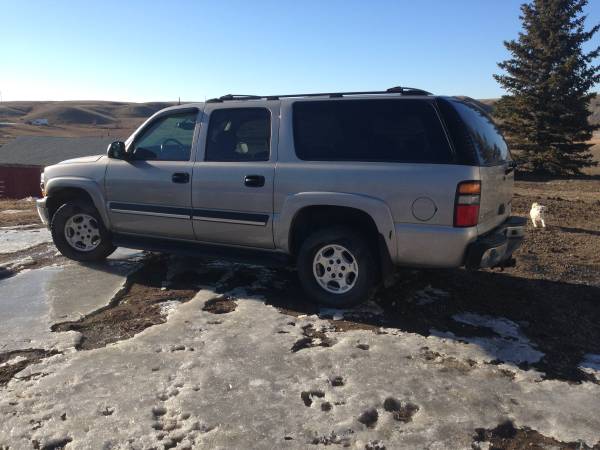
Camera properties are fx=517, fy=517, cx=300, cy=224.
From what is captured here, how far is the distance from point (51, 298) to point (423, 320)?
11.5 ft

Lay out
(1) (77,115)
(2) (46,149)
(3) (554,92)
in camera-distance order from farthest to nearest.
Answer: (1) (77,115) < (2) (46,149) < (3) (554,92)

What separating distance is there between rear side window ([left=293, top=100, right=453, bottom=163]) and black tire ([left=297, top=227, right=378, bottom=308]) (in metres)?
0.68

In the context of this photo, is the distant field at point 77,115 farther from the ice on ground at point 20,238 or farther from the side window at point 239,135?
the side window at point 239,135

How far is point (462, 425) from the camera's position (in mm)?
2898

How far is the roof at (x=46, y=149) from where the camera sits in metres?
44.5

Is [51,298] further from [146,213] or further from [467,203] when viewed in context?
[467,203]

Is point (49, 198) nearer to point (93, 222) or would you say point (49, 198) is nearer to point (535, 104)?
point (93, 222)

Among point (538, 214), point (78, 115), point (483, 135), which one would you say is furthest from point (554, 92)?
point (78, 115)

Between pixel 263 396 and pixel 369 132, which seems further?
pixel 369 132

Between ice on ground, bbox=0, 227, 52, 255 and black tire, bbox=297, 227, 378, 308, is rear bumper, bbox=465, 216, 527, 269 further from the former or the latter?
ice on ground, bbox=0, 227, 52, 255

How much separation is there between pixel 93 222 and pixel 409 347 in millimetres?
4058

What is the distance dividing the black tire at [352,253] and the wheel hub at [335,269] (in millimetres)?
33

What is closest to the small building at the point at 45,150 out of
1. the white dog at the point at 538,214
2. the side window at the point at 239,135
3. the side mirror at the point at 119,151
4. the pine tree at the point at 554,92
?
the pine tree at the point at 554,92

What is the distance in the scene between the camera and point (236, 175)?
16.2ft
